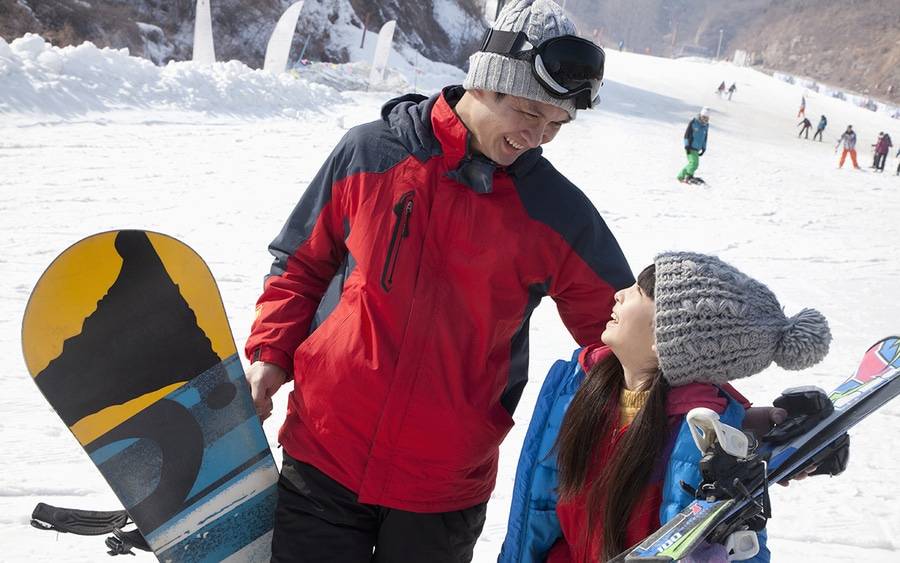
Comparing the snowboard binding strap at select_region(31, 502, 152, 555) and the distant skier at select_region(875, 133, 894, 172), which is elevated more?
the distant skier at select_region(875, 133, 894, 172)

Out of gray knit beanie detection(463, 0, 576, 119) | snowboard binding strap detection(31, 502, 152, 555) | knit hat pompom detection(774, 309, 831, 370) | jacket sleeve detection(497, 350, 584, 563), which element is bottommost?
snowboard binding strap detection(31, 502, 152, 555)

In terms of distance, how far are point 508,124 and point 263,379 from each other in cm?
83

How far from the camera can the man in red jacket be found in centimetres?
162

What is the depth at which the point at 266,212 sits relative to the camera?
23.8ft

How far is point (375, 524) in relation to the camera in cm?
172

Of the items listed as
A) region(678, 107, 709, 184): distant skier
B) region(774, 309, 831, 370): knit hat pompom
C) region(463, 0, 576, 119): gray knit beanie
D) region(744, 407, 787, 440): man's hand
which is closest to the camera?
region(774, 309, 831, 370): knit hat pompom

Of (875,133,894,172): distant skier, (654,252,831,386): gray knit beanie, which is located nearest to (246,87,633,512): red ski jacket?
(654,252,831,386): gray knit beanie

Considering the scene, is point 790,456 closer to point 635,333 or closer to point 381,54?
point 635,333

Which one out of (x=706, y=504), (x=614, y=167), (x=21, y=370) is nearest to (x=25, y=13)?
(x=614, y=167)

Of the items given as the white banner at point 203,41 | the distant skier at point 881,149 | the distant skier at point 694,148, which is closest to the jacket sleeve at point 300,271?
the distant skier at point 694,148

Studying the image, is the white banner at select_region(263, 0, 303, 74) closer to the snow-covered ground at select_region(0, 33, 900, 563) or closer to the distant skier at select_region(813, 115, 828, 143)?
the snow-covered ground at select_region(0, 33, 900, 563)

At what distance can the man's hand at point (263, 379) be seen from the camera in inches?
72.5

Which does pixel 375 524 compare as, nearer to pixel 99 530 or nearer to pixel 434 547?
pixel 434 547

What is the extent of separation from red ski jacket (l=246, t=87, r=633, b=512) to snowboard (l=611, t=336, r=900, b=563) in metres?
0.50
